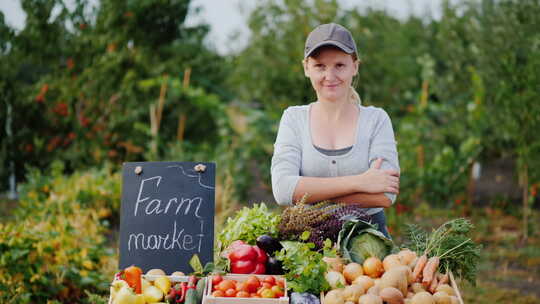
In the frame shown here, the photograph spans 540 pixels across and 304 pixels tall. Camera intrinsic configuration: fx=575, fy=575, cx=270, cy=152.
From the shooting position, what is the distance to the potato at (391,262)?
2.22 meters

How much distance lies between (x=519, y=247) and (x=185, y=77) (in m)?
5.15

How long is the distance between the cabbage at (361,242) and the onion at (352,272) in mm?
88

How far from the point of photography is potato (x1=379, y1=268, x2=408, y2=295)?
2109 mm

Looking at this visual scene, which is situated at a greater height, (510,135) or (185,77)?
(185,77)

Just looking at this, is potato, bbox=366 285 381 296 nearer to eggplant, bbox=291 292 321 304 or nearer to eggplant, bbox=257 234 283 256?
eggplant, bbox=291 292 321 304

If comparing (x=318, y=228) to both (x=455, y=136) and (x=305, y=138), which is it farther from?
(x=455, y=136)

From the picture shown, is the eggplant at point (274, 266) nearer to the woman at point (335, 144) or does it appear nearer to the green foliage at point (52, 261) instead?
the woman at point (335, 144)

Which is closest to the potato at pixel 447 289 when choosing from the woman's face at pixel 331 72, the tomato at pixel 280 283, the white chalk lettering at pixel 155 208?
the tomato at pixel 280 283

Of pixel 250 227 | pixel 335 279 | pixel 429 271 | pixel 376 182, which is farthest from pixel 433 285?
pixel 250 227

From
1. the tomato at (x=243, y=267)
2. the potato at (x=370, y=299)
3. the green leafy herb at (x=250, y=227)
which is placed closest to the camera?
the potato at (x=370, y=299)

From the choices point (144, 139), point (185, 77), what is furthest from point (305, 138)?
point (144, 139)

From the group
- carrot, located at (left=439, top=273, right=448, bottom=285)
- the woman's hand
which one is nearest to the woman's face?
the woman's hand

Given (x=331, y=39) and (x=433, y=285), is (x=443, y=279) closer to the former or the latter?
(x=433, y=285)

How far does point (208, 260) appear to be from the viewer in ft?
8.77
